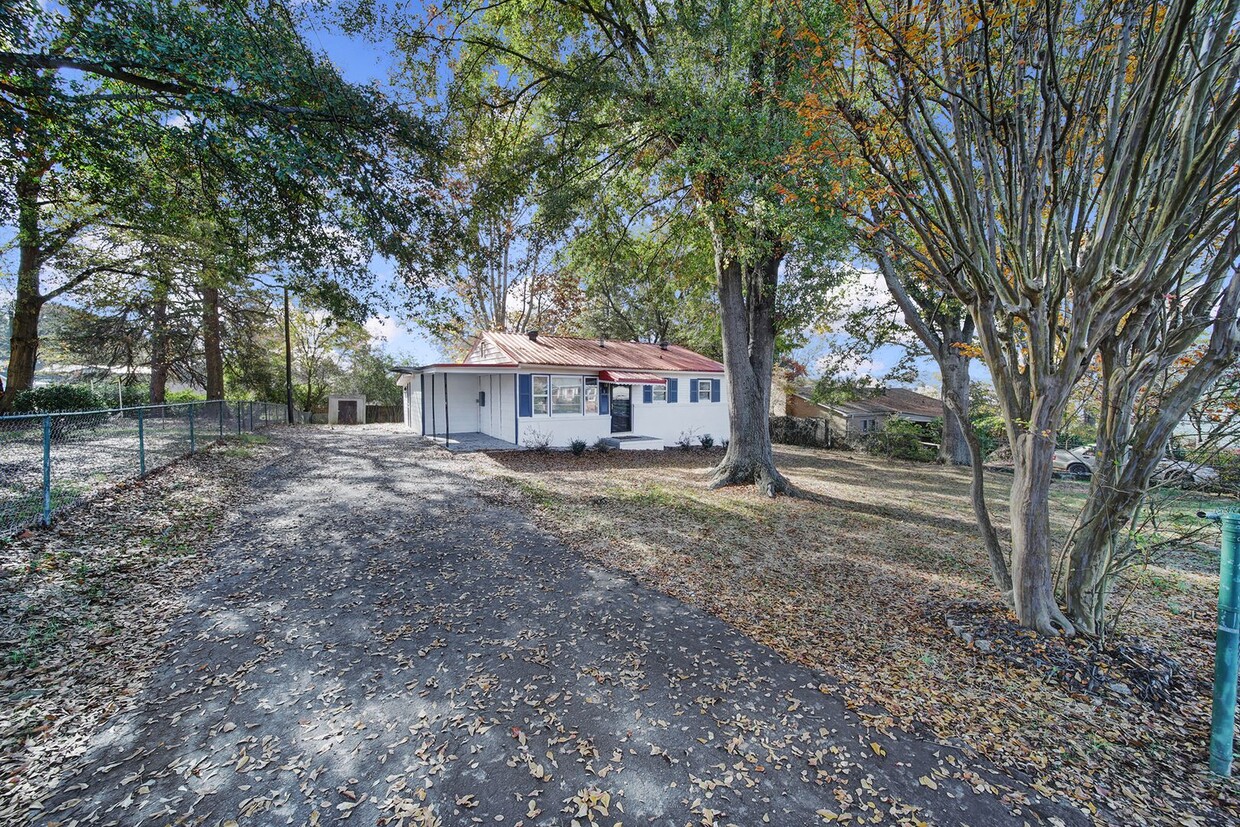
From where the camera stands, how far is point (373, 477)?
31.1ft

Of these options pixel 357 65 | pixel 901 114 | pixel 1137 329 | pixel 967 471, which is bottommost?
pixel 967 471

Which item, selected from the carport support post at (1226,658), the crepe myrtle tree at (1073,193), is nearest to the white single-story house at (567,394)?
the crepe myrtle tree at (1073,193)

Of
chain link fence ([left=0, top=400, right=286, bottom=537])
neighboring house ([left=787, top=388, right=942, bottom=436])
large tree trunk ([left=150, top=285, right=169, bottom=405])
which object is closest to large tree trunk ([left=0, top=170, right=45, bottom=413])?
large tree trunk ([left=150, top=285, right=169, bottom=405])

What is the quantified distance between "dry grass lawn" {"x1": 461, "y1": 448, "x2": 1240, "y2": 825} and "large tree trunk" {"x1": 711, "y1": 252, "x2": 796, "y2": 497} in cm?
75

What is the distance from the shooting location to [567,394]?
1487 centimetres

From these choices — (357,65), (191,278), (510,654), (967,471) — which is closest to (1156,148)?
(510,654)

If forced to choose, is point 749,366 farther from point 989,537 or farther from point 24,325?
point 24,325

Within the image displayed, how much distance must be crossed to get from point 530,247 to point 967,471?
1473cm

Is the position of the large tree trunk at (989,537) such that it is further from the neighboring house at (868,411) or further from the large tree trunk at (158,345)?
the large tree trunk at (158,345)

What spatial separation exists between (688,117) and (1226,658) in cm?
729

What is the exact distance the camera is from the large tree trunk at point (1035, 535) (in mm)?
3463

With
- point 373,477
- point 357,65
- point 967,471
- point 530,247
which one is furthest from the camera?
point 967,471

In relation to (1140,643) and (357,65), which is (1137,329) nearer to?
(1140,643)

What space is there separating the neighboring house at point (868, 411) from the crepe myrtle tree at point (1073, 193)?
21.6m
